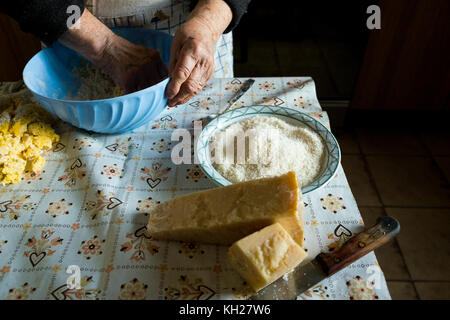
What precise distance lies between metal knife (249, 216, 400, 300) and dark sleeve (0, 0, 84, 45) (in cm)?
68

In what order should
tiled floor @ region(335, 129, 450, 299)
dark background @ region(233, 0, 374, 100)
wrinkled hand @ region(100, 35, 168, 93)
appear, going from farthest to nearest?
dark background @ region(233, 0, 374, 100) < tiled floor @ region(335, 129, 450, 299) < wrinkled hand @ region(100, 35, 168, 93)

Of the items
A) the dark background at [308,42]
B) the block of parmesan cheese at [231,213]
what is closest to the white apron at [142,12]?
the block of parmesan cheese at [231,213]

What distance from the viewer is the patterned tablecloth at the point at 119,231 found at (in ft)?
1.76

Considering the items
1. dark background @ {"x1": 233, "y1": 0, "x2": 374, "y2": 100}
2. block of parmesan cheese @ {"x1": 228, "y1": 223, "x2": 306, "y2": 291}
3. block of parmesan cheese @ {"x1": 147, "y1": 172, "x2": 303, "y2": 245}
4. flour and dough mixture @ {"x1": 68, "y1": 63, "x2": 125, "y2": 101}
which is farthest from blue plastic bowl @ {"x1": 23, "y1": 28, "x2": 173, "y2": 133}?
dark background @ {"x1": 233, "y1": 0, "x2": 374, "y2": 100}

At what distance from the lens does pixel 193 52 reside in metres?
0.72

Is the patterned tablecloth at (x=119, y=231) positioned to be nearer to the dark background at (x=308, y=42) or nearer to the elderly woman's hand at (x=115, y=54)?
the elderly woman's hand at (x=115, y=54)

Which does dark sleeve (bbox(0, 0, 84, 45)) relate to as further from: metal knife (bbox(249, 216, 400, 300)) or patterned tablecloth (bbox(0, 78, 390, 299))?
metal knife (bbox(249, 216, 400, 300))

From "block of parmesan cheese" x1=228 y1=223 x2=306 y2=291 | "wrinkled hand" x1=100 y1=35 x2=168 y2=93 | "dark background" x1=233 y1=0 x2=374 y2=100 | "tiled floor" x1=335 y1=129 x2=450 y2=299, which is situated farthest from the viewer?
"dark background" x1=233 y1=0 x2=374 y2=100

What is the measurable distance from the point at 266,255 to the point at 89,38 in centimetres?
63

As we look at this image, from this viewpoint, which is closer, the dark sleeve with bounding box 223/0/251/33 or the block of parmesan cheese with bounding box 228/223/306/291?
the block of parmesan cheese with bounding box 228/223/306/291

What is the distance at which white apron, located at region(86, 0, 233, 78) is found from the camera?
868 mm

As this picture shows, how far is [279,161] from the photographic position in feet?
2.25
